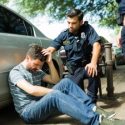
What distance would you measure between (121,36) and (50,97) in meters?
1.12

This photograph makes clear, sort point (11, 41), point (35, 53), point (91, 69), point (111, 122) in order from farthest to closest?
1. point (91, 69)
2. point (11, 41)
3. point (35, 53)
4. point (111, 122)

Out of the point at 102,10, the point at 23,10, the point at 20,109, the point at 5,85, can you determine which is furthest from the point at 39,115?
the point at 23,10

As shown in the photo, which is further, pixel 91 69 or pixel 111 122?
pixel 91 69

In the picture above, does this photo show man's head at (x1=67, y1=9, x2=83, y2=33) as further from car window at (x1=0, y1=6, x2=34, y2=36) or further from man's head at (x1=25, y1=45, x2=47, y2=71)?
man's head at (x1=25, y1=45, x2=47, y2=71)

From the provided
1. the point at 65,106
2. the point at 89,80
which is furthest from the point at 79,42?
the point at 65,106

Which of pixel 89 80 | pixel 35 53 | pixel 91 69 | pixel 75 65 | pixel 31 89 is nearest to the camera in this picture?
pixel 31 89

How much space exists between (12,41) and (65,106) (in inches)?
49.3

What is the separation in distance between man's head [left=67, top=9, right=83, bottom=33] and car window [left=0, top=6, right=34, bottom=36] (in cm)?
72

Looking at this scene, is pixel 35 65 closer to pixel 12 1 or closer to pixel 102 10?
pixel 102 10

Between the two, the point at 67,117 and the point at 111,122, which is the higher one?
the point at 111,122

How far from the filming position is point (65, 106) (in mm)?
4398

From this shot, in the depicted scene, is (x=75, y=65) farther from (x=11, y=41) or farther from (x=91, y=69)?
(x=11, y=41)

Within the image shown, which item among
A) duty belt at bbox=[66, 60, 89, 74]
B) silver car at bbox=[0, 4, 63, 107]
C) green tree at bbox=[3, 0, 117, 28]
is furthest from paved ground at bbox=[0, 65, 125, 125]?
green tree at bbox=[3, 0, 117, 28]

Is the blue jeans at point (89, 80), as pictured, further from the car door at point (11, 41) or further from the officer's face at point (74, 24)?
the car door at point (11, 41)
